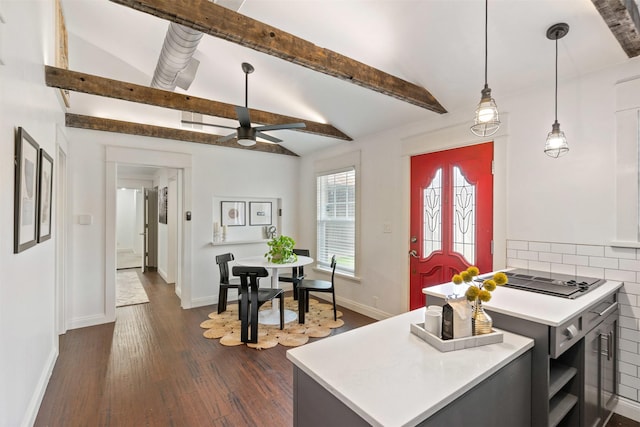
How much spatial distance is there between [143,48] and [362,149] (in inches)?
117

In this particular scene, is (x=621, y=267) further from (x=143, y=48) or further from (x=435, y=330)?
(x=143, y=48)

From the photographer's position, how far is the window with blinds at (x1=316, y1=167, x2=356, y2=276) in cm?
454

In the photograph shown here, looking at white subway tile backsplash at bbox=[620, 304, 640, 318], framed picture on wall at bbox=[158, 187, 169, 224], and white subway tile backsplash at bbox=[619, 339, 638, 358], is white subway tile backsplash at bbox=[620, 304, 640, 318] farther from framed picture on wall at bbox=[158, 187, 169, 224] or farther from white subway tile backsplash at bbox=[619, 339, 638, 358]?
framed picture on wall at bbox=[158, 187, 169, 224]

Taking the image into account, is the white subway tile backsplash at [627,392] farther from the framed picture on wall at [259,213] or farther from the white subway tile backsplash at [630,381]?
the framed picture on wall at [259,213]

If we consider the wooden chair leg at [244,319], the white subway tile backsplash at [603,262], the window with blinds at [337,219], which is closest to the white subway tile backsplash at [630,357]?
the white subway tile backsplash at [603,262]

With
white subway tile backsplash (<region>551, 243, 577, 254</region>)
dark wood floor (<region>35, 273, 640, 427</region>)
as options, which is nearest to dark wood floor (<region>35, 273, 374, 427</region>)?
dark wood floor (<region>35, 273, 640, 427</region>)

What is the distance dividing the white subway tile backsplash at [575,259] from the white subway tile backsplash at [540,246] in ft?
0.40

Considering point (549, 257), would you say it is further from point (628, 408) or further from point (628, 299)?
point (628, 408)

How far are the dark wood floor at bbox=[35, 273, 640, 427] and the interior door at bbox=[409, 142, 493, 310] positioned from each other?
3.96 ft

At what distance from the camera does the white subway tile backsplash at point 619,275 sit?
211 centimetres

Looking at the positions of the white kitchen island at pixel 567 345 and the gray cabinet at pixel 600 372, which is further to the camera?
the gray cabinet at pixel 600 372

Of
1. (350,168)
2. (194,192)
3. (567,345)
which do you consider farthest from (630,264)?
(194,192)

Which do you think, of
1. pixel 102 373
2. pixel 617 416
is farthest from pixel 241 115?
pixel 617 416

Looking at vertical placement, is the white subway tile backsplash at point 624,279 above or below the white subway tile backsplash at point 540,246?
below
